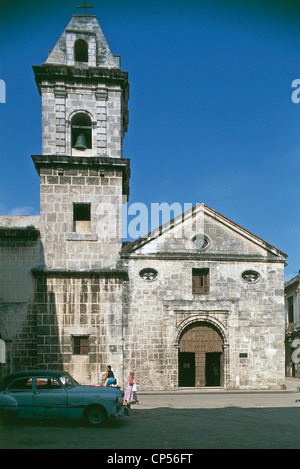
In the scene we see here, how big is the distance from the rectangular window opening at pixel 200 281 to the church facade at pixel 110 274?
0.05m

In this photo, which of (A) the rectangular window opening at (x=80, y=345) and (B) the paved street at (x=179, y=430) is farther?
(A) the rectangular window opening at (x=80, y=345)

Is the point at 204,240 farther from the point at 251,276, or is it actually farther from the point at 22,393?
the point at 22,393

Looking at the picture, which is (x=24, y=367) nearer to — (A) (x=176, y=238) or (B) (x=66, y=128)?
(A) (x=176, y=238)

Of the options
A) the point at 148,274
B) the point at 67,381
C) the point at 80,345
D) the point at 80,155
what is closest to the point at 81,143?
the point at 80,155

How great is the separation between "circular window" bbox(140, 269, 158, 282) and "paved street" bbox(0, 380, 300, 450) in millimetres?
6507

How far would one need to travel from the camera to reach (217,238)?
23516mm

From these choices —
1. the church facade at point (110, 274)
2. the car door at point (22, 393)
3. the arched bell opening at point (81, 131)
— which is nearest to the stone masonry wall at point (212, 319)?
the church facade at point (110, 274)

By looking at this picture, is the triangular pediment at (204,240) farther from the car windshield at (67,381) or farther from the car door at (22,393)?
the car door at (22,393)

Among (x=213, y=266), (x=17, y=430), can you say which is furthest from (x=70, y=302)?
(x=17, y=430)

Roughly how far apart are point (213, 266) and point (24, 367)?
9.44 m

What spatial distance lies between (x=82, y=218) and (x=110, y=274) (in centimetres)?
295

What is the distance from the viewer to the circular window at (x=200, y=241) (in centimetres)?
2336

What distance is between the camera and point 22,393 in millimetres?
12383

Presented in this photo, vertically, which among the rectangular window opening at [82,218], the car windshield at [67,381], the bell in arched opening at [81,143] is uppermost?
the bell in arched opening at [81,143]
